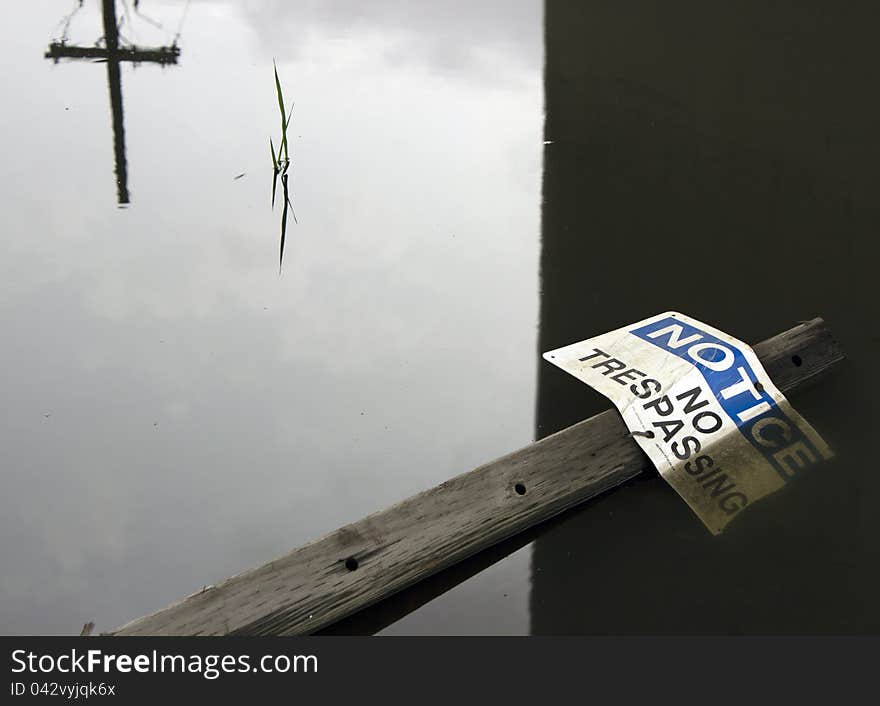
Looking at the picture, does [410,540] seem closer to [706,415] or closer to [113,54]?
[706,415]

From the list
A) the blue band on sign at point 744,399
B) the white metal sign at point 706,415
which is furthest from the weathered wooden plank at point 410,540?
the blue band on sign at point 744,399

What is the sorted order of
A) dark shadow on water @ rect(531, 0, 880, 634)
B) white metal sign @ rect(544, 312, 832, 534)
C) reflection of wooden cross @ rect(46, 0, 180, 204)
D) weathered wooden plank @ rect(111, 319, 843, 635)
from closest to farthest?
weathered wooden plank @ rect(111, 319, 843, 635), dark shadow on water @ rect(531, 0, 880, 634), white metal sign @ rect(544, 312, 832, 534), reflection of wooden cross @ rect(46, 0, 180, 204)

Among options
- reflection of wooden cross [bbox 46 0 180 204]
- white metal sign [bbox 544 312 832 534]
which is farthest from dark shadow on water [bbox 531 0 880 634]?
reflection of wooden cross [bbox 46 0 180 204]

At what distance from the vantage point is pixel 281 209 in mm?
3285

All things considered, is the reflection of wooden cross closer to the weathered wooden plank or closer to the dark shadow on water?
the dark shadow on water

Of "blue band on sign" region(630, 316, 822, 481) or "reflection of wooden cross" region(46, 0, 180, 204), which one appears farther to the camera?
"reflection of wooden cross" region(46, 0, 180, 204)

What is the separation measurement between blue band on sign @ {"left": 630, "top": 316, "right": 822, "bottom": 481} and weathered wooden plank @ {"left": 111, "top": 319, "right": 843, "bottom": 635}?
263 millimetres

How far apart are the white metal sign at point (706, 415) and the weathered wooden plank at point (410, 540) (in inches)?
3.1

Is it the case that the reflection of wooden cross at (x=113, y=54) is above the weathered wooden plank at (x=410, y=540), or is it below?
above

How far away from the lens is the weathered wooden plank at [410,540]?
5.98ft

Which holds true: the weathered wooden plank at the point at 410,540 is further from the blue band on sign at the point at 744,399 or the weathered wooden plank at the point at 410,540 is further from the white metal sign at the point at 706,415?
the blue band on sign at the point at 744,399

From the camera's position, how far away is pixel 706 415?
2.40 m

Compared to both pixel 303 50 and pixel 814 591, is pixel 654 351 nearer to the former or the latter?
pixel 814 591

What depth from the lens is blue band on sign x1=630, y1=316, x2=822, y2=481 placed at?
7.85ft
